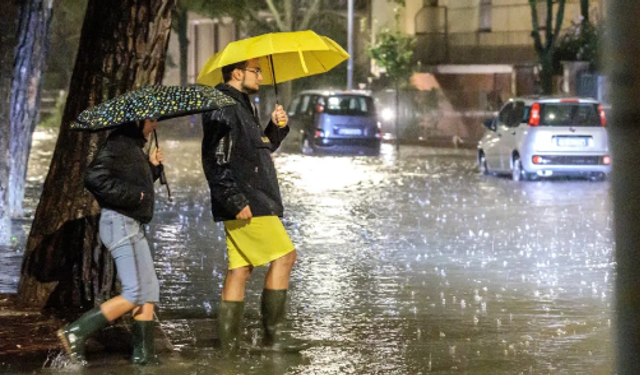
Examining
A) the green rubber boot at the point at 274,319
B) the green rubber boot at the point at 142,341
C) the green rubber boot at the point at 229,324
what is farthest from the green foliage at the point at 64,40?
the green rubber boot at the point at 142,341

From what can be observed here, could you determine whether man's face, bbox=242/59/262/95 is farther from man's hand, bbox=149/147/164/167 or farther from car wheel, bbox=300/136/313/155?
car wheel, bbox=300/136/313/155

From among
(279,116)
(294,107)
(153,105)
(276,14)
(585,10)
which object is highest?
(276,14)

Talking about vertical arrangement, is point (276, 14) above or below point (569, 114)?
above

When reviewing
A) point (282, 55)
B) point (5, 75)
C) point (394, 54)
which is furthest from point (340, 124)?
point (282, 55)

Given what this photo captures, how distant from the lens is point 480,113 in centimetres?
3944

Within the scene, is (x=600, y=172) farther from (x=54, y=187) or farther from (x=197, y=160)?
(x=54, y=187)

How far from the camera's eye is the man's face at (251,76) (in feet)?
23.4

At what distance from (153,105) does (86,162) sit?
67.2 inches

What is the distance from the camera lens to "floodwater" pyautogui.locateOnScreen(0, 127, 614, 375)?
716cm

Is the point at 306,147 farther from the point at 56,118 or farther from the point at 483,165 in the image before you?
the point at 56,118

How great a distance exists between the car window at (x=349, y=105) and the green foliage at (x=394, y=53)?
400 inches

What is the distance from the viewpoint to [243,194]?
6891mm

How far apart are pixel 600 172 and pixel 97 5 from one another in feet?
47.8

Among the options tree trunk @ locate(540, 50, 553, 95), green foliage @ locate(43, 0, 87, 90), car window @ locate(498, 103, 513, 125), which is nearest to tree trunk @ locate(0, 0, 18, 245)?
car window @ locate(498, 103, 513, 125)
